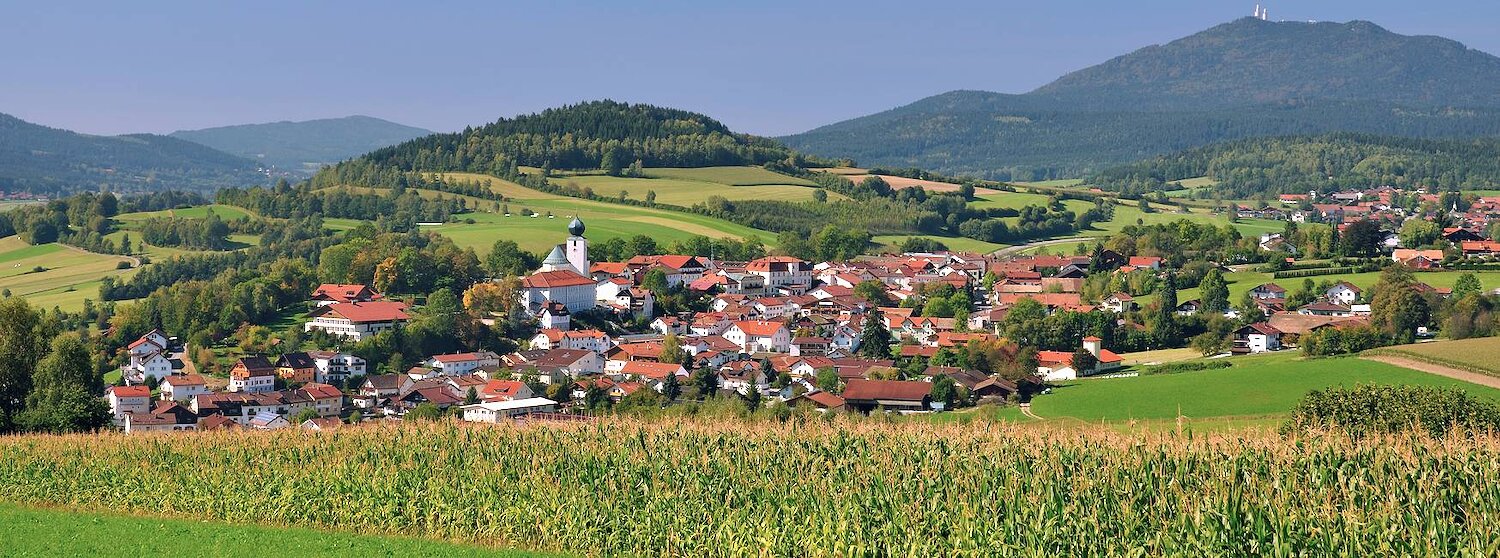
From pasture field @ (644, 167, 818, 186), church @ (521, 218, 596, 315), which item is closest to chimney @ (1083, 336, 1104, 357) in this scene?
church @ (521, 218, 596, 315)

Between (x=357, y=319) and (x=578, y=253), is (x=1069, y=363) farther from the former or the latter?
(x=578, y=253)

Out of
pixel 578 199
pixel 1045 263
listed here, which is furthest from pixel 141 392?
pixel 578 199

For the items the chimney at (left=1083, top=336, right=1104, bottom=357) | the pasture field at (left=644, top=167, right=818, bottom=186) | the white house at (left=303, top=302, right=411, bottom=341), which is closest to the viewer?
the chimney at (left=1083, top=336, right=1104, bottom=357)

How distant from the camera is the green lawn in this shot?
4006 centimetres

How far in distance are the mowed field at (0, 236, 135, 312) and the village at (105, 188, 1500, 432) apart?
1407 centimetres

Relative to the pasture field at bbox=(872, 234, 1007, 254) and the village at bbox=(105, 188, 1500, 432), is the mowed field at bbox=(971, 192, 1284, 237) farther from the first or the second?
the village at bbox=(105, 188, 1500, 432)

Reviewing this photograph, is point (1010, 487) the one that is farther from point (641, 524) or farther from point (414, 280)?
point (414, 280)

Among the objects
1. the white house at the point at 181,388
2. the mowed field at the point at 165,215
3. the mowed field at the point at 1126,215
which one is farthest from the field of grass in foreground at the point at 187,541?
the mowed field at the point at 1126,215

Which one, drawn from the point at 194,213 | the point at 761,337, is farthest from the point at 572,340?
the point at 194,213

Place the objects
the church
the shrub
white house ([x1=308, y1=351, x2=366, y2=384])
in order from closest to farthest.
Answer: the shrub, white house ([x1=308, y1=351, x2=366, y2=384]), the church

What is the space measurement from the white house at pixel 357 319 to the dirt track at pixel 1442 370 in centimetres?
3610

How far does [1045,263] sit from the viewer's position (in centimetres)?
8262

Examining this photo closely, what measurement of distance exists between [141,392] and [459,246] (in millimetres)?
35734

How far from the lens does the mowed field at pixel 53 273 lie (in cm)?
7756
